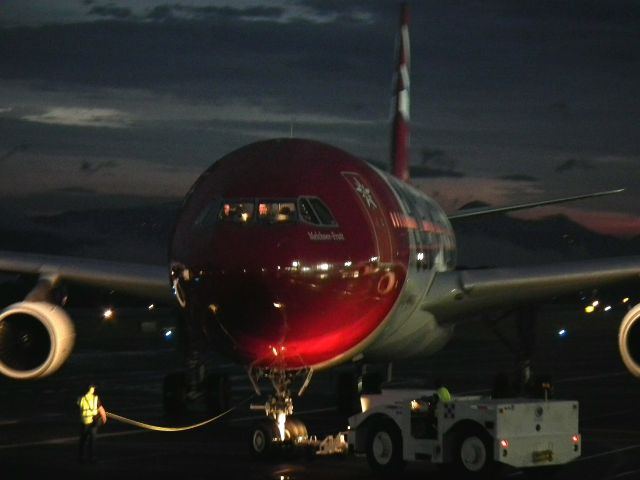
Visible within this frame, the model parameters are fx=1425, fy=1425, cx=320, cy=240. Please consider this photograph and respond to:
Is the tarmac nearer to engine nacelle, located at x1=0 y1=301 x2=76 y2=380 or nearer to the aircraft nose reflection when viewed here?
engine nacelle, located at x1=0 y1=301 x2=76 y2=380

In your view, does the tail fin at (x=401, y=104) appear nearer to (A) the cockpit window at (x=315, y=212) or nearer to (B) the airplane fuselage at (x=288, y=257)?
(B) the airplane fuselage at (x=288, y=257)

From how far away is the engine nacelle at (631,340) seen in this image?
2411 cm

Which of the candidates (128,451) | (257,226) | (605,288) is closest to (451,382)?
(605,288)

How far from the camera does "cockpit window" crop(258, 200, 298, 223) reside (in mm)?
20109

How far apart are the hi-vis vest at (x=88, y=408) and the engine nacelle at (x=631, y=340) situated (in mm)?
8897

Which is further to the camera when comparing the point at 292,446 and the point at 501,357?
the point at 501,357

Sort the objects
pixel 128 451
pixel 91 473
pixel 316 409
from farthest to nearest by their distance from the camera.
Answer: pixel 316 409
pixel 128 451
pixel 91 473

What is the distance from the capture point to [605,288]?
27.3 metres

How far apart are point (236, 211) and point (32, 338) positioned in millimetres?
6490

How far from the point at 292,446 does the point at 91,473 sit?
299 centimetres

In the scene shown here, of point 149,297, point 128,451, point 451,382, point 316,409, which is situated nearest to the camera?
point 128,451

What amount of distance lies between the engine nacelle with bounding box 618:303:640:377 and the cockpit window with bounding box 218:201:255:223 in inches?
295

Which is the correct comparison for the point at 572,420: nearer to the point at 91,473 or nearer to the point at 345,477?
the point at 345,477

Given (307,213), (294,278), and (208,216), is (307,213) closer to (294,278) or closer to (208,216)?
(294,278)
